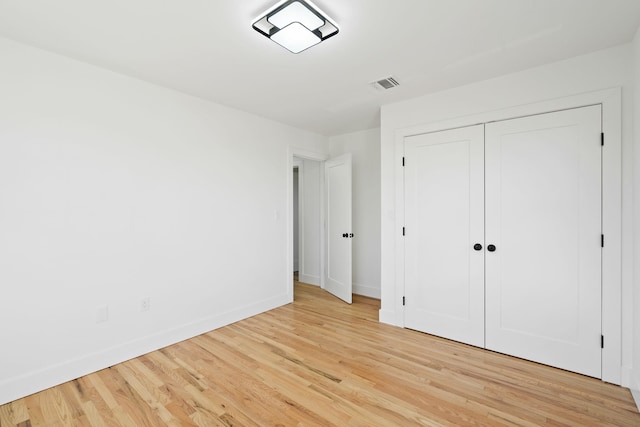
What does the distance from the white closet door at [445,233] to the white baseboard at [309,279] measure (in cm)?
218

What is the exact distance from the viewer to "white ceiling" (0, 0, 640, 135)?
1.81 meters

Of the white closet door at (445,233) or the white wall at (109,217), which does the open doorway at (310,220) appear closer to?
the white wall at (109,217)

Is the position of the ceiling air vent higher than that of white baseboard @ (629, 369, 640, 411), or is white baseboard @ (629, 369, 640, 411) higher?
the ceiling air vent

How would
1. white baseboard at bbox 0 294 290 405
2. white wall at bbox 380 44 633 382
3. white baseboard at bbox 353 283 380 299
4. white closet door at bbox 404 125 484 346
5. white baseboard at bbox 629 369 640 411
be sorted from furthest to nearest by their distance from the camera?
white baseboard at bbox 353 283 380 299, white closet door at bbox 404 125 484 346, white wall at bbox 380 44 633 382, white baseboard at bbox 0 294 290 405, white baseboard at bbox 629 369 640 411

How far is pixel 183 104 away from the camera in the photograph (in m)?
3.10

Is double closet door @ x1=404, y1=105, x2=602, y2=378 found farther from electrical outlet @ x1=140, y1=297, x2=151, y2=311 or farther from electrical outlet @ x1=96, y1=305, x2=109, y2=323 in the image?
electrical outlet @ x1=96, y1=305, x2=109, y2=323

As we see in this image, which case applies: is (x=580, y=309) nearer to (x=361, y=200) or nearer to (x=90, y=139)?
(x=361, y=200)

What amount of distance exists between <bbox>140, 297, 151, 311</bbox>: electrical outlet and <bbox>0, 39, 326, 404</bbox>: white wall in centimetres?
4

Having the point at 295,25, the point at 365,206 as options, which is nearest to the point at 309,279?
the point at 365,206

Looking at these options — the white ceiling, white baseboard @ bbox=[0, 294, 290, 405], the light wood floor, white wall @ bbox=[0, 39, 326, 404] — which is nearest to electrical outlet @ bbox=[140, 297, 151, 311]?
white wall @ bbox=[0, 39, 326, 404]

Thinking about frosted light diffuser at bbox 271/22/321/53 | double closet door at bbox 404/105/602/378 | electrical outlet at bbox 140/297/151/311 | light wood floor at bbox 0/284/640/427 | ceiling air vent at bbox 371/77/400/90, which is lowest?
light wood floor at bbox 0/284/640/427

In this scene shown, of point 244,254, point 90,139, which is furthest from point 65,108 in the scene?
point 244,254

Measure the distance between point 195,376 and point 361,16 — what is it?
2873 millimetres

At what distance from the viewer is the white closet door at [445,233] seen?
2.90m
